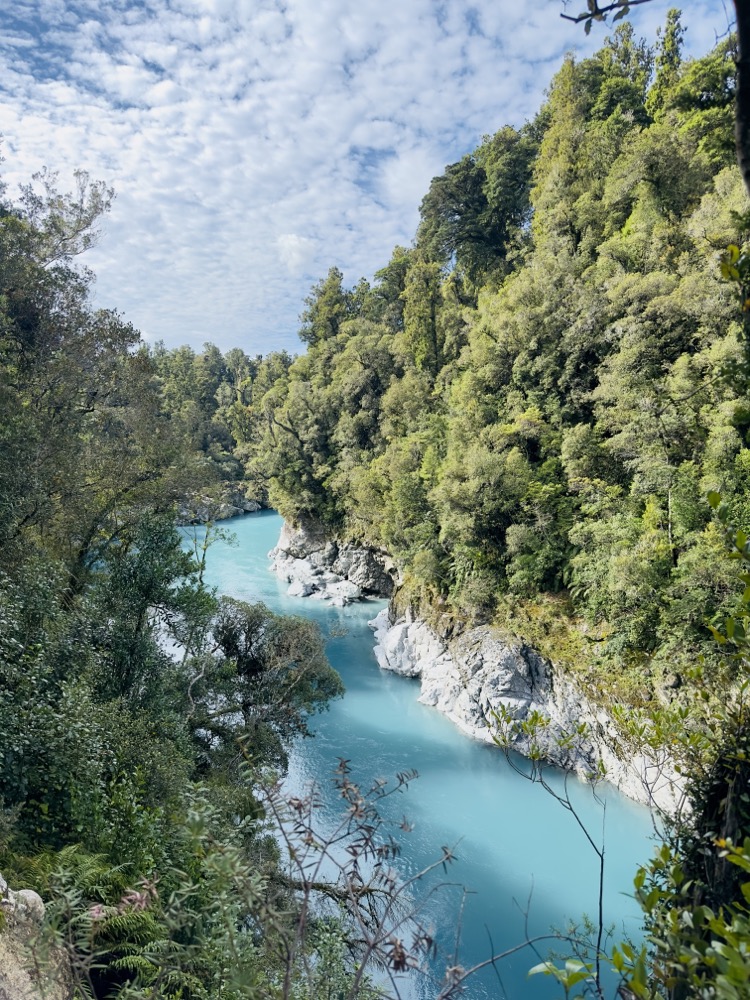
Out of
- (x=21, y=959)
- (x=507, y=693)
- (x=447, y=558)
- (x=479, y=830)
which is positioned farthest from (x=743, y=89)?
(x=447, y=558)

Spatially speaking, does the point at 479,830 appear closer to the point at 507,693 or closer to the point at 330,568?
the point at 507,693

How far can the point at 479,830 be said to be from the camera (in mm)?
10078

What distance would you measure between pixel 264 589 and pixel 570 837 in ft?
55.0

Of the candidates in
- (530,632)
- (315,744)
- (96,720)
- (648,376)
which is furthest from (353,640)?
(96,720)

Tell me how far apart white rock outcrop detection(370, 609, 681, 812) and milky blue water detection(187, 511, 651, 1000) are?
0.47 metres

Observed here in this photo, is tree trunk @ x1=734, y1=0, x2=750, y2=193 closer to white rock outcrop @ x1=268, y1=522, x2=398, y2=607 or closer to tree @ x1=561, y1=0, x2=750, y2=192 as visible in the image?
tree @ x1=561, y1=0, x2=750, y2=192

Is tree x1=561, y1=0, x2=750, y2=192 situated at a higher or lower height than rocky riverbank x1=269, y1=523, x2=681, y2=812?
higher

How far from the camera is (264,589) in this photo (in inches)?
944

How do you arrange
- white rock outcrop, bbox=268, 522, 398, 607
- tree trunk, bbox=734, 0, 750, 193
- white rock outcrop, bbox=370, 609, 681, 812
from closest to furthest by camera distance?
1. tree trunk, bbox=734, 0, 750, 193
2. white rock outcrop, bbox=370, 609, 681, 812
3. white rock outcrop, bbox=268, 522, 398, 607

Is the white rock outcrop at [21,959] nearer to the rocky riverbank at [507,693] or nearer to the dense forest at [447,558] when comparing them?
the dense forest at [447,558]

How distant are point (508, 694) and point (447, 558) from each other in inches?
187

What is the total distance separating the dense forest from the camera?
8.14 ft

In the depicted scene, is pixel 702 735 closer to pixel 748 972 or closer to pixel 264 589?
pixel 748 972

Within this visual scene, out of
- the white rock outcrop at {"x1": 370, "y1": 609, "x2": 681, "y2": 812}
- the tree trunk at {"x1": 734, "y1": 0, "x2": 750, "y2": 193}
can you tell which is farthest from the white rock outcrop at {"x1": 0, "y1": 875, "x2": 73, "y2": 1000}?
the white rock outcrop at {"x1": 370, "y1": 609, "x2": 681, "y2": 812}
